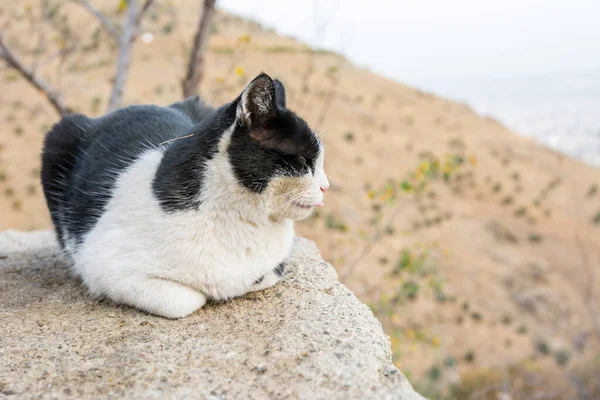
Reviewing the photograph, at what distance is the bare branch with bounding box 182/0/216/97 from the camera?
4770mm

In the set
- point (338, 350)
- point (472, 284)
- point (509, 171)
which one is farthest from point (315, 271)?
point (509, 171)

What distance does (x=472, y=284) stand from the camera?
1045 centimetres

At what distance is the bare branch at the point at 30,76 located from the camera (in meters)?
4.73

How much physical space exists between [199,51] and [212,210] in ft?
11.0

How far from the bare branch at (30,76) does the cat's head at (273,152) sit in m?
3.94

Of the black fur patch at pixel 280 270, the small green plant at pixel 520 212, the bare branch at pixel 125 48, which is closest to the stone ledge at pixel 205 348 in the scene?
the black fur patch at pixel 280 270

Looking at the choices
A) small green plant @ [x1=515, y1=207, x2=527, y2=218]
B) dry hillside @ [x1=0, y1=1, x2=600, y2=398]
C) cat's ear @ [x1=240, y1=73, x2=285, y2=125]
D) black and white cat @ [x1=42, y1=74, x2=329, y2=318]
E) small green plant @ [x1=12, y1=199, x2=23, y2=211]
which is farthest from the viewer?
small green plant @ [x1=515, y1=207, x2=527, y2=218]

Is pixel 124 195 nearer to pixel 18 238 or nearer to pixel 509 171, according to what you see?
pixel 18 238

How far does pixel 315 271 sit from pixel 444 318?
7432 mm

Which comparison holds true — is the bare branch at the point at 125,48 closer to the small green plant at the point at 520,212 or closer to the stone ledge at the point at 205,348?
the stone ledge at the point at 205,348

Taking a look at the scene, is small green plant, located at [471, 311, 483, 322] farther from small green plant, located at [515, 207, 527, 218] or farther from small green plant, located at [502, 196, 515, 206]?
small green plant, located at [502, 196, 515, 206]

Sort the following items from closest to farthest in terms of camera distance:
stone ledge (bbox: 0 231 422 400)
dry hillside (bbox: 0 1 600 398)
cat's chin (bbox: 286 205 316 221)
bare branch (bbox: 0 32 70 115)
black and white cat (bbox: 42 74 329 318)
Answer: stone ledge (bbox: 0 231 422 400) < black and white cat (bbox: 42 74 329 318) < cat's chin (bbox: 286 205 316 221) < bare branch (bbox: 0 32 70 115) < dry hillside (bbox: 0 1 600 398)

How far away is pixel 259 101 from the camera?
1.90 m

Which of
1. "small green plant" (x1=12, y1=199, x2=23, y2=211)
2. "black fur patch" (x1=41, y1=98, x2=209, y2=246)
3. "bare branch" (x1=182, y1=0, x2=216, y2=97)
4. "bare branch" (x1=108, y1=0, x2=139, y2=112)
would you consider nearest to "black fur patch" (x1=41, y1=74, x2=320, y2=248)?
"black fur patch" (x1=41, y1=98, x2=209, y2=246)
